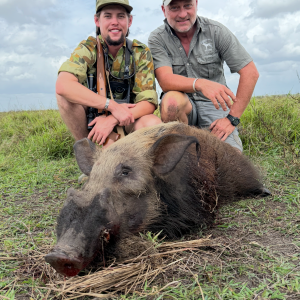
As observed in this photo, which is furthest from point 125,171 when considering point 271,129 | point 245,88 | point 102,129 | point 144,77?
point 271,129

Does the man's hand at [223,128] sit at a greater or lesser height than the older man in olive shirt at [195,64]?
lesser

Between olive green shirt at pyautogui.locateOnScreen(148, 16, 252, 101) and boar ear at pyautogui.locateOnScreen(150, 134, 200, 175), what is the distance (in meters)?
2.53

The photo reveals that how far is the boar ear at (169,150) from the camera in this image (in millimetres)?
2430

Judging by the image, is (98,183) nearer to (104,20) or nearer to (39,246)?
(39,246)

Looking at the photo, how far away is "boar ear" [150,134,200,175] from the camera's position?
2430mm

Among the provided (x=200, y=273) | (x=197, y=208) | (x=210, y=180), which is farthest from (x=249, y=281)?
(x=210, y=180)

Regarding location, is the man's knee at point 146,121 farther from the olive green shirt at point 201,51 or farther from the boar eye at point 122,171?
the boar eye at point 122,171

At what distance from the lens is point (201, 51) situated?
16.0ft

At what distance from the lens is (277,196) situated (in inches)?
136

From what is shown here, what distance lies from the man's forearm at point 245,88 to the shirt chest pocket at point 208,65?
0.46m

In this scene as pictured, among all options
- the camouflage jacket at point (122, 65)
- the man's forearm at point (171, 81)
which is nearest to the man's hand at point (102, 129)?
the camouflage jacket at point (122, 65)

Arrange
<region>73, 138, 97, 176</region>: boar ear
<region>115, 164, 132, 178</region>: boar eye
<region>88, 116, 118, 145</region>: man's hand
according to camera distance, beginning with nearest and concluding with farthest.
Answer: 1. <region>115, 164, 132, 178</region>: boar eye
2. <region>73, 138, 97, 176</region>: boar ear
3. <region>88, 116, 118, 145</region>: man's hand

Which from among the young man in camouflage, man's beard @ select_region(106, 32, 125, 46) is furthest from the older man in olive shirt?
man's beard @ select_region(106, 32, 125, 46)

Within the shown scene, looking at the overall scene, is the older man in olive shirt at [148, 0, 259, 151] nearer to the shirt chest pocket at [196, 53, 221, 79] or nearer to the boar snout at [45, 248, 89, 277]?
the shirt chest pocket at [196, 53, 221, 79]
